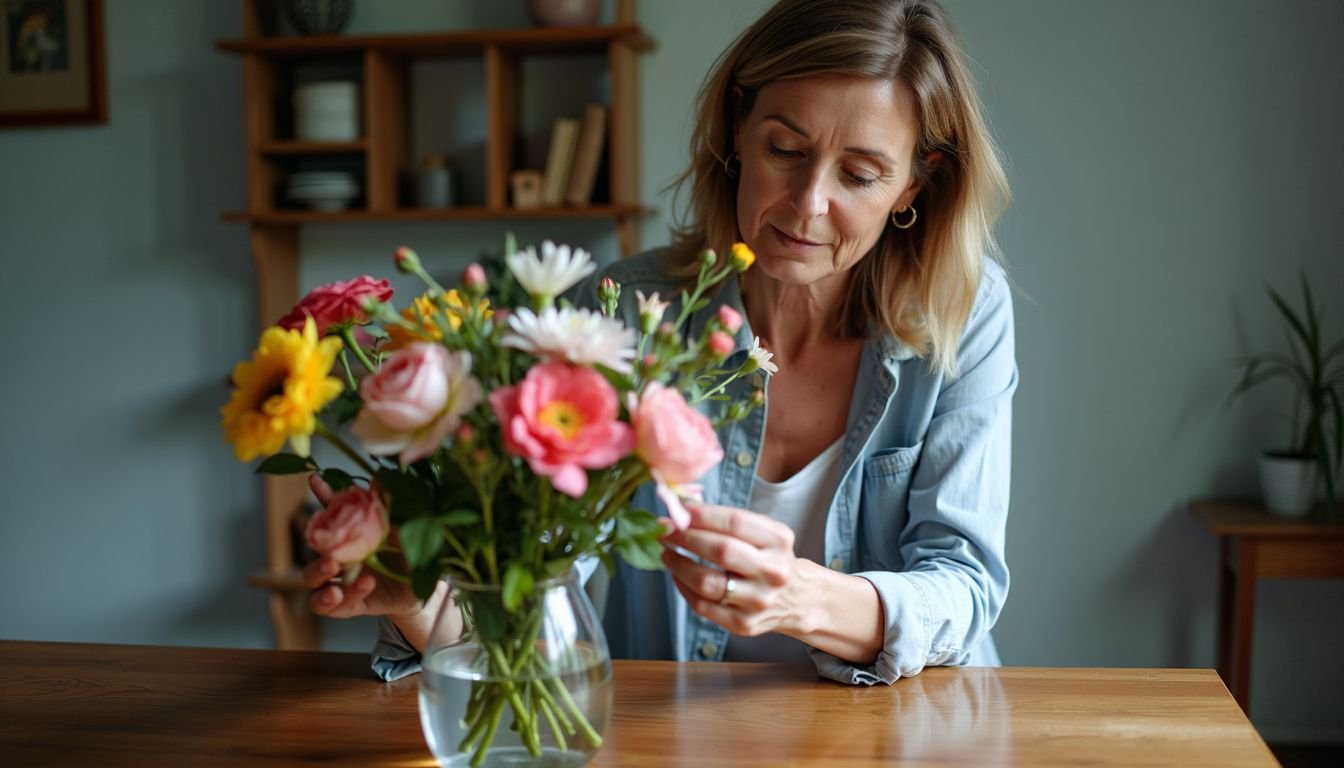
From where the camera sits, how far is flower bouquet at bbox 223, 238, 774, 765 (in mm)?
745

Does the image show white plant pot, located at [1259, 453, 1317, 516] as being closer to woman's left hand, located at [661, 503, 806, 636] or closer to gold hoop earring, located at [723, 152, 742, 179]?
gold hoop earring, located at [723, 152, 742, 179]

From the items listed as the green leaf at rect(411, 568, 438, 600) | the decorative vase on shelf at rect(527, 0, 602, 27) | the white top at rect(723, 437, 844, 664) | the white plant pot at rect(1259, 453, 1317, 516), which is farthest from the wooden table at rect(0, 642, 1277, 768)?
the decorative vase on shelf at rect(527, 0, 602, 27)

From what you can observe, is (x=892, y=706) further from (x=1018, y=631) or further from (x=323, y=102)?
(x=323, y=102)

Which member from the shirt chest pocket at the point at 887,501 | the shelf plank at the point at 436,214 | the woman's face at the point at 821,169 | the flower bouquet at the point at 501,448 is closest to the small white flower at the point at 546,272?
the flower bouquet at the point at 501,448

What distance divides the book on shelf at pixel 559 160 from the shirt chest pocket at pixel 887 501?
1.50 meters

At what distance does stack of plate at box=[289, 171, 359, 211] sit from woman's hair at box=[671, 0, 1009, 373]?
1.44 meters

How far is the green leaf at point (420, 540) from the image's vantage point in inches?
30.3

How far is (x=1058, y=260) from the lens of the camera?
2812 mm

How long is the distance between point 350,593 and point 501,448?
1.02 feet

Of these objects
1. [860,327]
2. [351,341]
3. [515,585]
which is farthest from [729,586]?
[860,327]

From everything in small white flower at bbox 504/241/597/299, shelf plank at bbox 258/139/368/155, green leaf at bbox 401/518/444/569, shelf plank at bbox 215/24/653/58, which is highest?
shelf plank at bbox 215/24/653/58

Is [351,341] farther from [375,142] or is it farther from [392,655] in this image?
[375,142]

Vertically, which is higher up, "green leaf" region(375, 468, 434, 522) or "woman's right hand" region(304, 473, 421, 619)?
"green leaf" region(375, 468, 434, 522)

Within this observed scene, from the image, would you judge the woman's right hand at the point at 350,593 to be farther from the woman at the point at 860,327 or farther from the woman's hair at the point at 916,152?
the woman's hair at the point at 916,152
